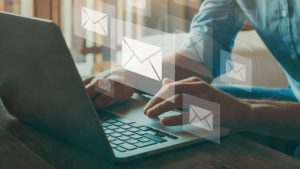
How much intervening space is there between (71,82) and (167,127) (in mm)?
176

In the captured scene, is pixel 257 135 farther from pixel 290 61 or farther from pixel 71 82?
pixel 290 61

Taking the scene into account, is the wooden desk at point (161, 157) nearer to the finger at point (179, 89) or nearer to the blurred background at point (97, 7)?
the finger at point (179, 89)

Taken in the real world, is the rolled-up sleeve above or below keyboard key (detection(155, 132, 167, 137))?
above

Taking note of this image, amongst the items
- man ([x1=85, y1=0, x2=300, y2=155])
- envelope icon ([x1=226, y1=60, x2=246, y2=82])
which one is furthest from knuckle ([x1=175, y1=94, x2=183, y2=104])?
envelope icon ([x1=226, y1=60, x2=246, y2=82])

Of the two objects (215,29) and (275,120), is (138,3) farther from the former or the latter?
(275,120)

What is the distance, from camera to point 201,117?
0.63 metres

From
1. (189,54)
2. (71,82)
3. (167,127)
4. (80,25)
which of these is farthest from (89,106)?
(80,25)

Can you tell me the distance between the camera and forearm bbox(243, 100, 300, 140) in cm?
66

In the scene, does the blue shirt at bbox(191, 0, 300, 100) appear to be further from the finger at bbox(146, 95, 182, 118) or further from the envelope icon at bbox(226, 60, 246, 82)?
the finger at bbox(146, 95, 182, 118)

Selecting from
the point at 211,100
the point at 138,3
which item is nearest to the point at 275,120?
the point at 211,100

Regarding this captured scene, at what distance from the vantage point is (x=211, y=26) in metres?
1.06

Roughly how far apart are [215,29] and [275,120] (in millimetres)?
445

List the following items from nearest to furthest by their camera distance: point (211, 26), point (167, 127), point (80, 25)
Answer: point (167, 127)
point (211, 26)
point (80, 25)

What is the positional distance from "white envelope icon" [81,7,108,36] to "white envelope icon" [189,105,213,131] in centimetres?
193
